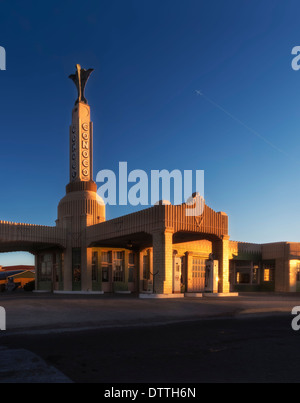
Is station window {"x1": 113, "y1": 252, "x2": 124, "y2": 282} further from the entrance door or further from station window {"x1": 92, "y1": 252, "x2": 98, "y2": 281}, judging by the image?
the entrance door

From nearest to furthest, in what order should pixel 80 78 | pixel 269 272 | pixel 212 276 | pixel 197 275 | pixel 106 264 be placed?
1. pixel 212 276
2. pixel 106 264
3. pixel 197 275
4. pixel 80 78
5. pixel 269 272

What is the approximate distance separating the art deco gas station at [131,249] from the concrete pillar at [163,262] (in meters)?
0.06

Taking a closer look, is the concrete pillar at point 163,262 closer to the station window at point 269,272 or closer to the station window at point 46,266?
the station window at point 46,266

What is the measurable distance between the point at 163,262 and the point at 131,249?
11.1 meters

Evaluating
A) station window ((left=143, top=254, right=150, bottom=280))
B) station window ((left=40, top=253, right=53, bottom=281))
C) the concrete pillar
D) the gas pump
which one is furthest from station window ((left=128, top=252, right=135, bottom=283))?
the concrete pillar

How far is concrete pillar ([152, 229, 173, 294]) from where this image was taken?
21.6 meters

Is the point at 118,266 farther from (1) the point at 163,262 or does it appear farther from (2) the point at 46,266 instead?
(1) the point at 163,262

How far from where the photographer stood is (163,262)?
71.6ft

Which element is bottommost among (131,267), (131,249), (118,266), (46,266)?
(46,266)

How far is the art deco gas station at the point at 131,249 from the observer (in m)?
23.7

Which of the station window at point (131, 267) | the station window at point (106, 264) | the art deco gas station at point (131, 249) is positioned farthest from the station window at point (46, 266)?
the station window at point (131, 267)

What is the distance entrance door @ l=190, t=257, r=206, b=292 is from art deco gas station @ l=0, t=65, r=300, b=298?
9cm

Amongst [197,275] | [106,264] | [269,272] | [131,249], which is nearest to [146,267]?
[131,249]

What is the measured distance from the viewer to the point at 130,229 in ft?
81.0
